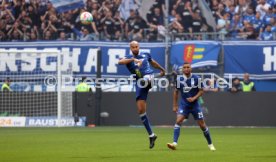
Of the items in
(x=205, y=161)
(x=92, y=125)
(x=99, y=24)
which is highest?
(x=99, y=24)

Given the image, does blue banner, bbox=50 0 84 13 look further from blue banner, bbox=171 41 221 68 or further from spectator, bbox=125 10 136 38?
blue banner, bbox=171 41 221 68

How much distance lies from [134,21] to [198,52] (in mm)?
3275

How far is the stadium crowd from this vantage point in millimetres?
30750

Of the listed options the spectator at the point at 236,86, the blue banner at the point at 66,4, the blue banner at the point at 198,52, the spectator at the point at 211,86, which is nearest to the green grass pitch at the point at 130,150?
the spectator at the point at 211,86

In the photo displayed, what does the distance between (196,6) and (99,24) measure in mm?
4212

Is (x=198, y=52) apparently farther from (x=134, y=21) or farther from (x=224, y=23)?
(x=134, y=21)

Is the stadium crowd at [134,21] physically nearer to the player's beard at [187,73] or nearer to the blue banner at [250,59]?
the blue banner at [250,59]

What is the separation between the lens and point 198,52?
30.1 m

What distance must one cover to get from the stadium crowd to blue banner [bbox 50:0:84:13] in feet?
0.64

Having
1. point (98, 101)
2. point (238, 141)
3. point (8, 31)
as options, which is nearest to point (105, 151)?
point (238, 141)

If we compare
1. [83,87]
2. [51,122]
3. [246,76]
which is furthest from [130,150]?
[51,122]

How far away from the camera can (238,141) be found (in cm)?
1984

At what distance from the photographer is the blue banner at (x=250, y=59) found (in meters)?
30.0

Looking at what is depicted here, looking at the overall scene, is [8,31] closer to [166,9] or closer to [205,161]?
[166,9]
